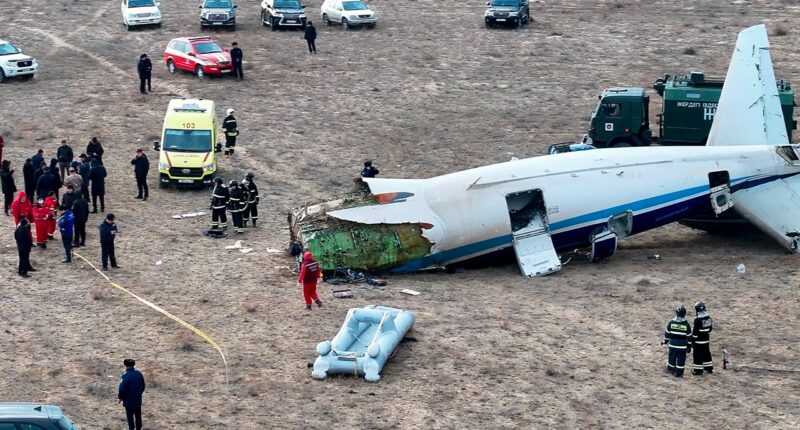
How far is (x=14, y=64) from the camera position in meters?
48.8

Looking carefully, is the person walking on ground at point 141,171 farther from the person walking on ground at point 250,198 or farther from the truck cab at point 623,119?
the truck cab at point 623,119

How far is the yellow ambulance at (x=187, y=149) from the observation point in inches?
1470

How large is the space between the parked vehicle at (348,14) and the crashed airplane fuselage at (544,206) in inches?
1061

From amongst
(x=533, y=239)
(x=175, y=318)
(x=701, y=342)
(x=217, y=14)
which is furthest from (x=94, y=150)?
(x=701, y=342)

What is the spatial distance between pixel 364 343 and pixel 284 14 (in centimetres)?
3469

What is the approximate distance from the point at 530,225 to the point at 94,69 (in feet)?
87.7

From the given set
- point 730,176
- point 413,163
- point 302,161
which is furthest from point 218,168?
point 730,176

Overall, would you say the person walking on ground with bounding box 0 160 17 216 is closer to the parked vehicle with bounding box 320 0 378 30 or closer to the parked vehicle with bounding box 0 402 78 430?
the parked vehicle with bounding box 0 402 78 430

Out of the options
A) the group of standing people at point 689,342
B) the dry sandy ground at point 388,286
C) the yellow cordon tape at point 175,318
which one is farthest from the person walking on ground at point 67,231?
the group of standing people at point 689,342

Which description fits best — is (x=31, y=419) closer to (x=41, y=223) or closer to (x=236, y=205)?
(x=41, y=223)

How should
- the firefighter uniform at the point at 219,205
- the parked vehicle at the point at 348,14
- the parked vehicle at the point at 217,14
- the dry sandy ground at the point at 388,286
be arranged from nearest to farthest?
the dry sandy ground at the point at 388,286
the firefighter uniform at the point at 219,205
the parked vehicle at the point at 217,14
the parked vehicle at the point at 348,14

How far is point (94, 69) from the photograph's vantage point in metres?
51.5

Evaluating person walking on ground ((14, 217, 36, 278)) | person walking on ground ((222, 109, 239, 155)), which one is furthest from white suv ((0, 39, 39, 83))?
person walking on ground ((14, 217, 36, 278))

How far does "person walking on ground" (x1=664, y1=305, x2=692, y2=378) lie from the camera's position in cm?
2330
